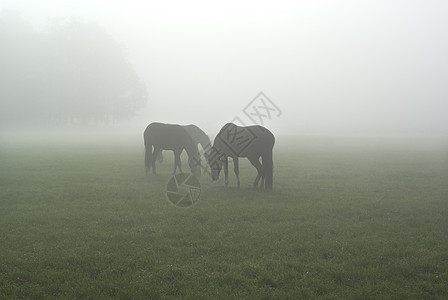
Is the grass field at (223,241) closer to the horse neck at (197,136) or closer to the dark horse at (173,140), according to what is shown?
the dark horse at (173,140)

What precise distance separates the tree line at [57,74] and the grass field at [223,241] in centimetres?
3949

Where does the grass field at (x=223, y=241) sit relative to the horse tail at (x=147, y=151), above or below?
below

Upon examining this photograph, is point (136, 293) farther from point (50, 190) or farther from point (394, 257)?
point (50, 190)

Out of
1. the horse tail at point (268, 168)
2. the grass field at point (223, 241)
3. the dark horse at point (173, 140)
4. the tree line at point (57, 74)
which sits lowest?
the grass field at point (223, 241)

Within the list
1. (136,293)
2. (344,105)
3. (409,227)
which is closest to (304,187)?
(409,227)

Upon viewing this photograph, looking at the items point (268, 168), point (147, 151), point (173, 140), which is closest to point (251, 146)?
point (268, 168)

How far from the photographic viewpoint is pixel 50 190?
40.3 ft

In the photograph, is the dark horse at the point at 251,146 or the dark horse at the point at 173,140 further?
the dark horse at the point at 173,140

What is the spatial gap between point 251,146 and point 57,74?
148ft

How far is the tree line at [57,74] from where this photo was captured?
160ft

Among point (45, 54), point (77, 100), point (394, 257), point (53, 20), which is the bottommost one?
point (394, 257)

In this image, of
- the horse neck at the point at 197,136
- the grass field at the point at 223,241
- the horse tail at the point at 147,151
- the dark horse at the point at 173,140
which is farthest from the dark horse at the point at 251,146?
the horse neck at the point at 197,136

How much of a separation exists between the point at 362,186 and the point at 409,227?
546 centimetres

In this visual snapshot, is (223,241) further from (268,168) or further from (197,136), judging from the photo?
(197,136)
